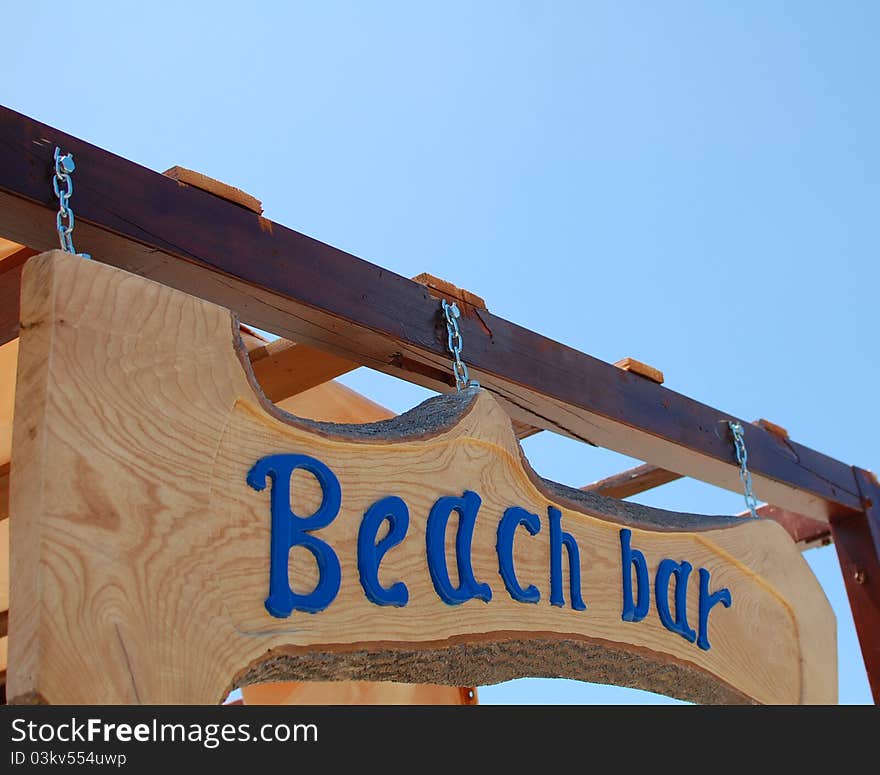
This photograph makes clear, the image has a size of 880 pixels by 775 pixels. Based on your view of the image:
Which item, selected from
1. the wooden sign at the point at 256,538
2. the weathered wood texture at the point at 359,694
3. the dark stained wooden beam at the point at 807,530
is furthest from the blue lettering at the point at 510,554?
the weathered wood texture at the point at 359,694

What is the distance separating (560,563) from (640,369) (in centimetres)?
70

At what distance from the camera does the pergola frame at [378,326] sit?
1.50 meters

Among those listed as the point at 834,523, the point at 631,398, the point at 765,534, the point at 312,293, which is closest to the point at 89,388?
the point at 312,293

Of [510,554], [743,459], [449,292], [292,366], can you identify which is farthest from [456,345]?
[743,459]

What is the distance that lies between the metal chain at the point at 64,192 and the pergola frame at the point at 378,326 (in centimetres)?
1

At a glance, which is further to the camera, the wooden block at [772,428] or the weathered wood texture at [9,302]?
the wooden block at [772,428]

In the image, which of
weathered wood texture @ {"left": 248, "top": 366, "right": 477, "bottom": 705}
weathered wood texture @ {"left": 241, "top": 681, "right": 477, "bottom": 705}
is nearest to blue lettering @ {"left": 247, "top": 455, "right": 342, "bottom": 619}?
weathered wood texture @ {"left": 248, "top": 366, "right": 477, "bottom": 705}

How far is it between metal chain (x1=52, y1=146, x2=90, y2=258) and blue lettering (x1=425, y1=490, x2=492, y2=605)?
0.60 m

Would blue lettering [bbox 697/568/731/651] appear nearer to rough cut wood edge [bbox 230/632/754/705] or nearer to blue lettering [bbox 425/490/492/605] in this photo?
rough cut wood edge [bbox 230/632/754/705]

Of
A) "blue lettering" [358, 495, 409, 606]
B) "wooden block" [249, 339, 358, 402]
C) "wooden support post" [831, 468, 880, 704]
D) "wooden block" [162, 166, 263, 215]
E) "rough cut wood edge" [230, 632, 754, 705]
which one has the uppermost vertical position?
"wooden block" [249, 339, 358, 402]

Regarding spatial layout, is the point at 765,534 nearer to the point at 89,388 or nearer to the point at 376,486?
the point at 376,486

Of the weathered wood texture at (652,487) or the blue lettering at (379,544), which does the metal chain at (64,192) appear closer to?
the blue lettering at (379,544)

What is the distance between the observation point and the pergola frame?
1499 mm
